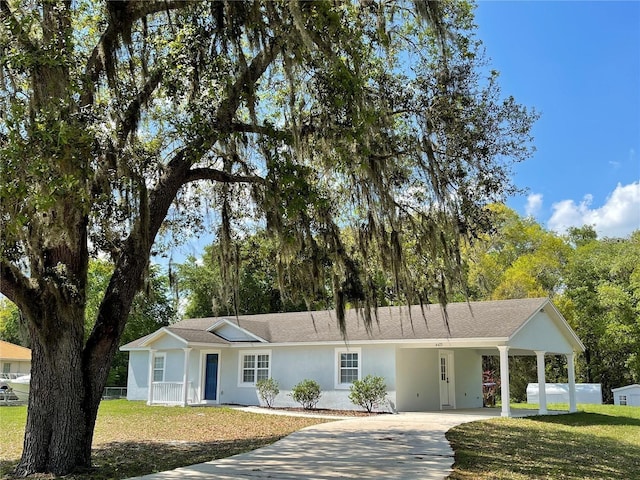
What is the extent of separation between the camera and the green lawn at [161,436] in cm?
828

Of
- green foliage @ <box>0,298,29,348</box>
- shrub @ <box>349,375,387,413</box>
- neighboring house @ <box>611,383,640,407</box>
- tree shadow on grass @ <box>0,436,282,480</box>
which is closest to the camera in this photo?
tree shadow on grass @ <box>0,436,282,480</box>

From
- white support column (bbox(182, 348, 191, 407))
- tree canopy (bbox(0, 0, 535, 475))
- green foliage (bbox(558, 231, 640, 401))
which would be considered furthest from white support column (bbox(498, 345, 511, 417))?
green foliage (bbox(558, 231, 640, 401))

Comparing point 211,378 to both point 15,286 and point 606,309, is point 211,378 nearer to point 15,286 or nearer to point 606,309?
point 15,286

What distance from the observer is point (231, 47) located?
7.89m

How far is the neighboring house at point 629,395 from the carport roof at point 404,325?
27.7ft

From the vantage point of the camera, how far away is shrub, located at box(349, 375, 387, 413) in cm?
1736

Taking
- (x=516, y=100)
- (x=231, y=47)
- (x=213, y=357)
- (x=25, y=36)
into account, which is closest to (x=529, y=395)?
(x=213, y=357)

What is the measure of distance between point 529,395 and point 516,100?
19.9 meters

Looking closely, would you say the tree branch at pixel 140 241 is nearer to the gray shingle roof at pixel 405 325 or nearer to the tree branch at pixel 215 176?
the tree branch at pixel 215 176

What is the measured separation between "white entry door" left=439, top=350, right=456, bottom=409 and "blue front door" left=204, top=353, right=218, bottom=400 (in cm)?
812

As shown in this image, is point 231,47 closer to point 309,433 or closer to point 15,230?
point 15,230

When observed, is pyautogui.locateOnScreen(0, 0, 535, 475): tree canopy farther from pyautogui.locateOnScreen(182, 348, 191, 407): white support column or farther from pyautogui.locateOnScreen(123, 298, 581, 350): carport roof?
pyautogui.locateOnScreen(182, 348, 191, 407): white support column

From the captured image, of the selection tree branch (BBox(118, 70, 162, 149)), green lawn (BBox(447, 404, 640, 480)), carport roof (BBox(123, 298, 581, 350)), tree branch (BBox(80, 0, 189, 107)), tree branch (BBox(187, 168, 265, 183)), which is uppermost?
tree branch (BBox(80, 0, 189, 107))

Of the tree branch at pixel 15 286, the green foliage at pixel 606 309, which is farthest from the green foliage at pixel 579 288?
the tree branch at pixel 15 286
